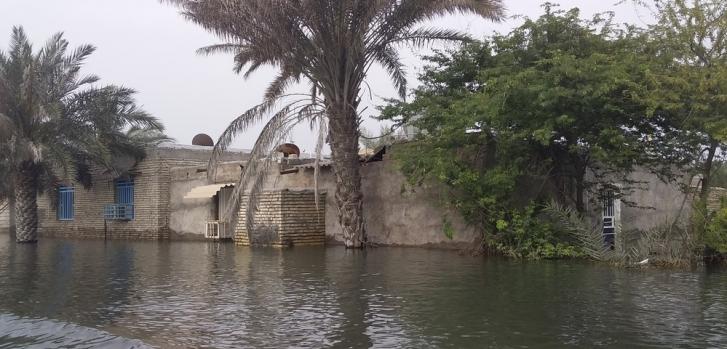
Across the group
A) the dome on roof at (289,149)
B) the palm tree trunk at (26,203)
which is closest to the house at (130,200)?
the palm tree trunk at (26,203)

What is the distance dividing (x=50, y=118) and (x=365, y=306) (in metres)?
16.8

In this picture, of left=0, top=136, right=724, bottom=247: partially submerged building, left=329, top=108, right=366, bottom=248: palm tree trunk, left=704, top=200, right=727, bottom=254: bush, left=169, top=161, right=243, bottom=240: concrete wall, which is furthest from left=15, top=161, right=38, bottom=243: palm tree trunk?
left=704, top=200, right=727, bottom=254: bush

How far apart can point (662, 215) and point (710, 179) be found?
494 centimetres

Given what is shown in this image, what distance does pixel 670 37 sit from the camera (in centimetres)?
1241

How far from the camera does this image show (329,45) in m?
Answer: 16.0

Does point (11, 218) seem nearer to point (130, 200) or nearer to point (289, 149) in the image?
point (130, 200)

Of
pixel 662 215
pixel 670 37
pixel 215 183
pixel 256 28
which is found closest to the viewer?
pixel 670 37

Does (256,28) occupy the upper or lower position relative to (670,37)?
upper

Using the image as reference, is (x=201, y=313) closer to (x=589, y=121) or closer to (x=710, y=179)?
(x=589, y=121)

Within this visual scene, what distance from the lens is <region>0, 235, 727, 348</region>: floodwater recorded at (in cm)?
632

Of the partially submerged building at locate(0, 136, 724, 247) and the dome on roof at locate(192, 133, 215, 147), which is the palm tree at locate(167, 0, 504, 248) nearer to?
the partially submerged building at locate(0, 136, 724, 247)

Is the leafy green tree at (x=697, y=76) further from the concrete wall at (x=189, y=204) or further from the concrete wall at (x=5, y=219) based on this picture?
the concrete wall at (x=5, y=219)

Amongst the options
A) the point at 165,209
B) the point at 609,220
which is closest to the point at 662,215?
the point at 609,220

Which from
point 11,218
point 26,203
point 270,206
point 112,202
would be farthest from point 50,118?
point 11,218
